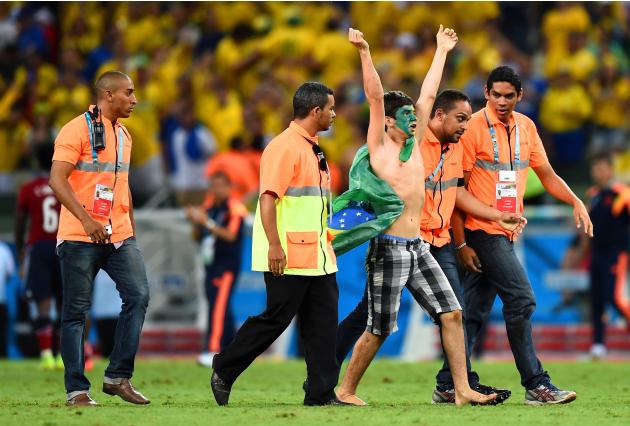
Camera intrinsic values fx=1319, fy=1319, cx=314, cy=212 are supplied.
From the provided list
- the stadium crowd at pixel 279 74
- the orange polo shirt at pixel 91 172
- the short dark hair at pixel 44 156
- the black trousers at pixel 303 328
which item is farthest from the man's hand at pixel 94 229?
the stadium crowd at pixel 279 74

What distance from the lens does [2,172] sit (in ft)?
71.8

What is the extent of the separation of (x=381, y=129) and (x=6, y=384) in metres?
5.70

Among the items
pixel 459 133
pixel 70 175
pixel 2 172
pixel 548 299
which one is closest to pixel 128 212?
pixel 70 175

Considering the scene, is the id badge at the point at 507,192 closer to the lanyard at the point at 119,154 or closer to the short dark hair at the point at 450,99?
the short dark hair at the point at 450,99

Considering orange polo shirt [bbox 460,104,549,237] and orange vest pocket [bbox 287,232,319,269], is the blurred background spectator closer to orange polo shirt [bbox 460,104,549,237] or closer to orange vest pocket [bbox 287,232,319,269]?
orange polo shirt [bbox 460,104,549,237]

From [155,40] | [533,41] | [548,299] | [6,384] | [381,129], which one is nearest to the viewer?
[381,129]

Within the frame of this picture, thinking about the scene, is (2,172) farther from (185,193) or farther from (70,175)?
(70,175)

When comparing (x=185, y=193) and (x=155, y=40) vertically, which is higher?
(x=155, y=40)

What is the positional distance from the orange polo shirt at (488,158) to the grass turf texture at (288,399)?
5.12 ft

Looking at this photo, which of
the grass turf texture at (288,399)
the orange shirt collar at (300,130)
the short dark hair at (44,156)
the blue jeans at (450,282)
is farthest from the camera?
the short dark hair at (44,156)

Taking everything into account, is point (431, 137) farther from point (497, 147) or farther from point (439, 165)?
point (497, 147)

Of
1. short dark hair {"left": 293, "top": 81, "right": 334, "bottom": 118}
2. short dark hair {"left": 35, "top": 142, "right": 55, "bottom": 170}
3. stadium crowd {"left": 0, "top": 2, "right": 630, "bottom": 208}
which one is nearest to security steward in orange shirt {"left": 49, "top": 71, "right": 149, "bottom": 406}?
short dark hair {"left": 293, "top": 81, "right": 334, "bottom": 118}

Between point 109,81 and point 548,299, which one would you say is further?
point 548,299

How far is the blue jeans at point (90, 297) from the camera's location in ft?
32.4
